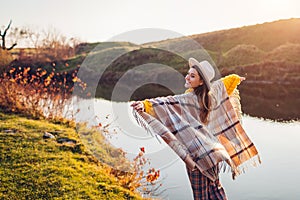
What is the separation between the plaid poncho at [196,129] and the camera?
271cm

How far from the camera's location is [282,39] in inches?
1135

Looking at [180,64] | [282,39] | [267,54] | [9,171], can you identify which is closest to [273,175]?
[9,171]

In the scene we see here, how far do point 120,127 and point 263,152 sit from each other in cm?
295

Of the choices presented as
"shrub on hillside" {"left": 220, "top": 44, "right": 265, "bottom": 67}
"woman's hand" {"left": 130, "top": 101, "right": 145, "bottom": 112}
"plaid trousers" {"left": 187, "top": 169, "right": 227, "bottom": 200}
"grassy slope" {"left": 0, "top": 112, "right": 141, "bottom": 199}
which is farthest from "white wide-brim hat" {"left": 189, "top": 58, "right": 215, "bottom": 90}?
"shrub on hillside" {"left": 220, "top": 44, "right": 265, "bottom": 67}

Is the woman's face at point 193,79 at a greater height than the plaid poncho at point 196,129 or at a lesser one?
greater

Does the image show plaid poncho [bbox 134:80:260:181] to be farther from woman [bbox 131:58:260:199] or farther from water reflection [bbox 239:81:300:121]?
water reflection [bbox 239:81:300:121]

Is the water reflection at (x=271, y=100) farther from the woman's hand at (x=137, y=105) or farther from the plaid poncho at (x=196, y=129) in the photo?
the woman's hand at (x=137, y=105)

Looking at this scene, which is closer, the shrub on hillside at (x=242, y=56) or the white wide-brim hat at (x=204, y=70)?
the white wide-brim hat at (x=204, y=70)

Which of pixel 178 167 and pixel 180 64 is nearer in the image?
pixel 178 167

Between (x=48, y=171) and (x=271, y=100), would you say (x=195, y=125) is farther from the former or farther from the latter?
(x=271, y=100)

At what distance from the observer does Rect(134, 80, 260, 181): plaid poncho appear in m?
2.71

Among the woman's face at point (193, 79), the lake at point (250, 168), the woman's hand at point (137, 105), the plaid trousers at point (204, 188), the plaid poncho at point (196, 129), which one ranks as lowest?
the lake at point (250, 168)

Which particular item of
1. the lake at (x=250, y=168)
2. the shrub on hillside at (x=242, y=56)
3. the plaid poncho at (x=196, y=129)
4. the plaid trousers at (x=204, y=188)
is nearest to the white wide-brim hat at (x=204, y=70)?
the plaid poncho at (x=196, y=129)

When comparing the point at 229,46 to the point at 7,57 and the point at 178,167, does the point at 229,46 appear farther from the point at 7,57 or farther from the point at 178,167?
the point at 178,167
